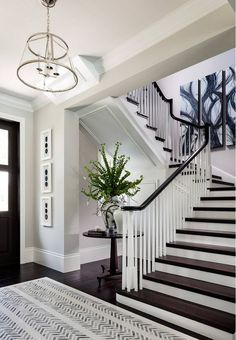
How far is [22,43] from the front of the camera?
10.7ft

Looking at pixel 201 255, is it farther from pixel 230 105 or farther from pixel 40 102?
pixel 40 102

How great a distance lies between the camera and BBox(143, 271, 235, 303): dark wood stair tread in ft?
8.18

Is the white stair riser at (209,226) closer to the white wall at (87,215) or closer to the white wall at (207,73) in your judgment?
the white wall at (87,215)

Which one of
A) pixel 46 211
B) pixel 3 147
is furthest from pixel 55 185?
pixel 3 147

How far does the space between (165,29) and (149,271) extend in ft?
9.06

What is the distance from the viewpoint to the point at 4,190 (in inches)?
190

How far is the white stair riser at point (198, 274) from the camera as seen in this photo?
270 centimetres

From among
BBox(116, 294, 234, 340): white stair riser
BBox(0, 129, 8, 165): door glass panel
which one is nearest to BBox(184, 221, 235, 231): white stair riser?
BBox(116, 294, 234, 340): white stair riser

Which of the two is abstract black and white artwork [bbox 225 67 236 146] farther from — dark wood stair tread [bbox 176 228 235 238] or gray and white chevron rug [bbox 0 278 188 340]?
gray and white chevron rug [bbox 0 278 188 340]

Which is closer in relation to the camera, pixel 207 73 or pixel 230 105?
pixel 230 105

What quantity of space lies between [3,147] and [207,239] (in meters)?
3.81

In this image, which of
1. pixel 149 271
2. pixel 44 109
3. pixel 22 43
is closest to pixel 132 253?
pixel 149 271

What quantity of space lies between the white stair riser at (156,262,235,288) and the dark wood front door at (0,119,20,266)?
2.90 meters

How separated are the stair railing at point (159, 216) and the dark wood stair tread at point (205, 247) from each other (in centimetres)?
15
